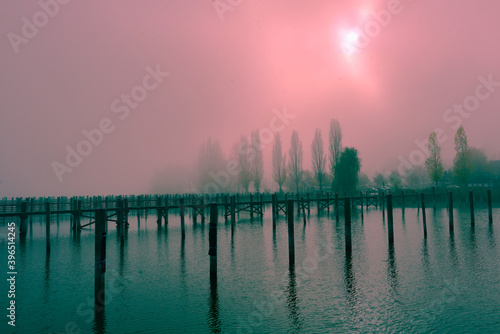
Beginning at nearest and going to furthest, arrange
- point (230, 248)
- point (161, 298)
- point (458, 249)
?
point (161, 298) → point (458, 249) → point (230, 248)

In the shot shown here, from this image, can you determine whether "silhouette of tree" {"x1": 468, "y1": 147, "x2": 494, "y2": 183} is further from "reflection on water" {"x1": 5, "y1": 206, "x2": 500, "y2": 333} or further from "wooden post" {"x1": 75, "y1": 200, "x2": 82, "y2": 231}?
"wooden post" {"x1": 75, "y1": 200, "x2": 82, "y2": 231}

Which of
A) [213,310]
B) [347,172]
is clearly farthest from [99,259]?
[347,172]

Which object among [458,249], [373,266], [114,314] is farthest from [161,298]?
[458,249]

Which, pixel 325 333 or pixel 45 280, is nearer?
pixel 325 333

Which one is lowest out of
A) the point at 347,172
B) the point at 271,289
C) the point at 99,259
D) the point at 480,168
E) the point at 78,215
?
the point at 271,289

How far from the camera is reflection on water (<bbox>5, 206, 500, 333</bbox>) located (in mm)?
9320

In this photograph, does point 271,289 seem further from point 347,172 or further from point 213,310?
point 347,172

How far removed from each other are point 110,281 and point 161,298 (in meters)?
3.76

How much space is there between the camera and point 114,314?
403 inches

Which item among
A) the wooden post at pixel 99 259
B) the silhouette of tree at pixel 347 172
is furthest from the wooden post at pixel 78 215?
the silhouette of tree at pixel 347 172

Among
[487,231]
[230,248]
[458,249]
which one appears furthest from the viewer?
[487,231]

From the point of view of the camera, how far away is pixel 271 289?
12.4 meters

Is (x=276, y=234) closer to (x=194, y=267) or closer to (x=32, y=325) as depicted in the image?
(x=194, y=267)

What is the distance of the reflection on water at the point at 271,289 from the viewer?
367 inches
